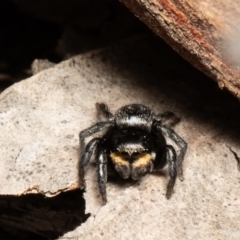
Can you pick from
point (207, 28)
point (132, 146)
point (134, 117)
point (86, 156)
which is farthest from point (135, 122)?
point (207, 28)

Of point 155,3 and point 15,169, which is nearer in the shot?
point 155,3

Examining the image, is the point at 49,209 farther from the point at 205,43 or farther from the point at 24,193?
the point at 205,43

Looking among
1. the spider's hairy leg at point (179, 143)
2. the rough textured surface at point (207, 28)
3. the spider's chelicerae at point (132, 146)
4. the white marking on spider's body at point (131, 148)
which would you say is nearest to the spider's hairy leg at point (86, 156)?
the spider's chelicerae at point (132, 146)

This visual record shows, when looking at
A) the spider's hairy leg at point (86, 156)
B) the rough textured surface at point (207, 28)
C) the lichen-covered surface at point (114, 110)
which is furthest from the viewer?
the spider's hairy leg at point (86, 156)

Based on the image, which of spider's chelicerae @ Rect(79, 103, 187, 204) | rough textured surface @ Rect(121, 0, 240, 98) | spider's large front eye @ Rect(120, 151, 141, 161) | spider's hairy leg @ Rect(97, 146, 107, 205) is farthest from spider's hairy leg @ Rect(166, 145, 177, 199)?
rough textured surface @ Rect(121, 0, 240, 98)

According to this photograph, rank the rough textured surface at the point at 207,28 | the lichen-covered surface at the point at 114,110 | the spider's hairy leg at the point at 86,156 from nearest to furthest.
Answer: the rough textured surface at the point at 207,28 → the lichen-covered surface at the point at 114,110 → the spider's hairy leg at the point at 86,156

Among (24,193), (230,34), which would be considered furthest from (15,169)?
(230,34)

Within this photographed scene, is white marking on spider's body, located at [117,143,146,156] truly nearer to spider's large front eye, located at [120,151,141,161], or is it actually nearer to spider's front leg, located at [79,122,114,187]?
spider's large front eye, located at [120,151,141,161]

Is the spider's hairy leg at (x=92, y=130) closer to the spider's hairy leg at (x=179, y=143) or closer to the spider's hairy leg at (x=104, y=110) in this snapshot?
the spider's hairy leg at (x=104, y=110)
